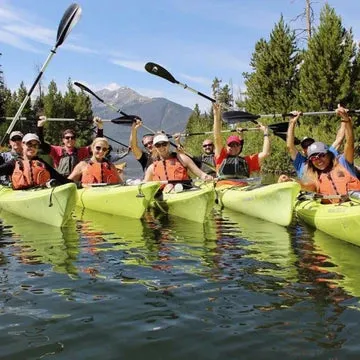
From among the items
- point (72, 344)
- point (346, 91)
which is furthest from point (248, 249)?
point (346, 91)

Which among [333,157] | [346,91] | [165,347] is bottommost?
[165,347]

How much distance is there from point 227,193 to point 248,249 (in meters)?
3.41

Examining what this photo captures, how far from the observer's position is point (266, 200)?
24.8 ft

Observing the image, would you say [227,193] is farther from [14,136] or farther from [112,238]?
[14,136]

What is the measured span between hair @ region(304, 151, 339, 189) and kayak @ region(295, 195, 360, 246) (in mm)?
340

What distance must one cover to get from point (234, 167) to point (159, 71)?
3089 mm

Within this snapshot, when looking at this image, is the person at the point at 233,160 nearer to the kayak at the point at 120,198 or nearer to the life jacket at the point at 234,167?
the life jacket at the point at 234,167

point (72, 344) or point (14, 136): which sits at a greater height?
point (14, 136)

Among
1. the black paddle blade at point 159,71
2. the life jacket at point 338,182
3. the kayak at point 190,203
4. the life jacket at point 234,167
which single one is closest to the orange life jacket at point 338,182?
the life jacket at point 338,182

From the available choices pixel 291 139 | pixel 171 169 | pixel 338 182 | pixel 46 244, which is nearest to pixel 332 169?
pixel 338 182

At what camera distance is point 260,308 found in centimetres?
368

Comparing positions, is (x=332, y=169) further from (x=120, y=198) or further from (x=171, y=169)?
(x=120, y=198)

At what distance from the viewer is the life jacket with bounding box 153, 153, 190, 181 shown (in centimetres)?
847

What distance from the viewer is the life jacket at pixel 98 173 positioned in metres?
8.92
